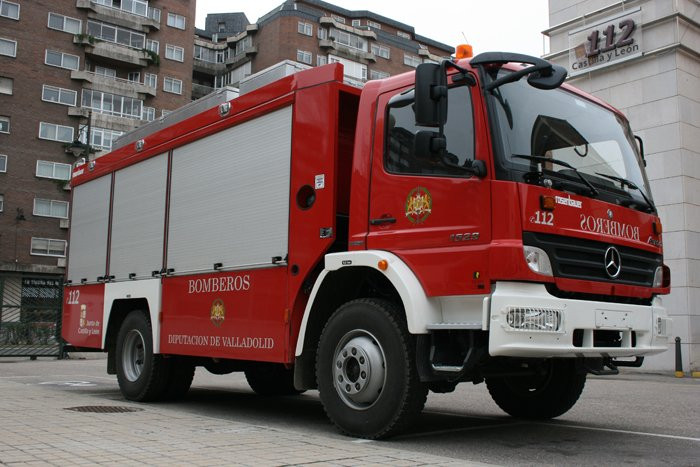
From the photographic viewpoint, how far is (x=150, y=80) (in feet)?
174

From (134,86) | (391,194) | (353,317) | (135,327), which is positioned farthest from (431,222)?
(134,86)

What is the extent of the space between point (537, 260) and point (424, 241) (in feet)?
3.10

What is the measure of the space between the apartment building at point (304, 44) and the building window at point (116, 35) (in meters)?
9.57

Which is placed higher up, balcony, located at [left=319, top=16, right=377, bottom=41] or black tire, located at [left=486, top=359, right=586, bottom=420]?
balcony, located at [left=319, top=16, right=377, bottom=41]

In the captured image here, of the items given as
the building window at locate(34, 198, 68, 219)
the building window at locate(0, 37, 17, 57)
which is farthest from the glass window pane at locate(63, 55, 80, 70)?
the building window at locate(34, 198, 68, 219)

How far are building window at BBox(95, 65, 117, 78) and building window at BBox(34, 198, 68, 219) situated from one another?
937 centimetres

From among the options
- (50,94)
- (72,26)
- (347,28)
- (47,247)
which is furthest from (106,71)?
(347,28)

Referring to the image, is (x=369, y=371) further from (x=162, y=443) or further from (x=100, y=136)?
(x=100, y=136)

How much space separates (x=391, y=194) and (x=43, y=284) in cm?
4397

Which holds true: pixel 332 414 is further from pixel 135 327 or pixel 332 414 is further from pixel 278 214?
pixel 135 327

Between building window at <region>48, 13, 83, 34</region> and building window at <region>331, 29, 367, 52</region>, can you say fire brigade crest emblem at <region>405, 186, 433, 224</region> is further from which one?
building window at <region>331, 29, 367, 52</region>

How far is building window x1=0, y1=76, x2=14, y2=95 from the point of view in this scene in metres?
45.6

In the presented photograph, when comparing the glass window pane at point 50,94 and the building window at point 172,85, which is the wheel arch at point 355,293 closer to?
the glass window pane at point 50,94

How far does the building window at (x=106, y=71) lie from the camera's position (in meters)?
50.8
